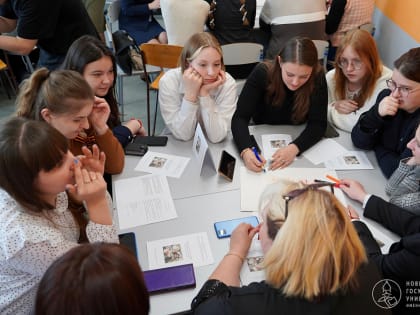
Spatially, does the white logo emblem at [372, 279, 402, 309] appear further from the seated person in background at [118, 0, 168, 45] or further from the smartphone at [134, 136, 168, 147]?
the seated person in background at [118, 0, 168, 45]

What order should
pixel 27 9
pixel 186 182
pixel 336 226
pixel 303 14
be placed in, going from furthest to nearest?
1. pixel 303 14
2. pixel 27 9
3. pixel 186 182
4. pixel 336 226

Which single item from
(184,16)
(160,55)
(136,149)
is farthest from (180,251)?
(184,16)

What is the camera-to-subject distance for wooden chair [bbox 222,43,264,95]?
9.77 feet

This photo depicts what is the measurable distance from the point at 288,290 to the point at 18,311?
0.91 meters

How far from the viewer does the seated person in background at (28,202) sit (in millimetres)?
1135

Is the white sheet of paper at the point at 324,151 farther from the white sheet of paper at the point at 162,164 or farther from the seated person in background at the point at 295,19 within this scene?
the seated person in background at the point at 295,19

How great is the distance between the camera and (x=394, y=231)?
1.52 metres

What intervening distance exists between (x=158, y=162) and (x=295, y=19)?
1994mm

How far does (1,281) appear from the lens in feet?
4.04

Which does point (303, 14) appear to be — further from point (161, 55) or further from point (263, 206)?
point (263, 206)

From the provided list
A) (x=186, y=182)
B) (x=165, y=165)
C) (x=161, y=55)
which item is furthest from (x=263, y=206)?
(x=161, y=55)

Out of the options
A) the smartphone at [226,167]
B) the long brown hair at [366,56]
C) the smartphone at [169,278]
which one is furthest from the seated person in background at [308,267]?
the long brown hair at [366,56]

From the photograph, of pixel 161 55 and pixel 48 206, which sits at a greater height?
pixel 48 206

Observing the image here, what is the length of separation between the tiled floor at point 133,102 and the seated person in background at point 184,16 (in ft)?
2.90
